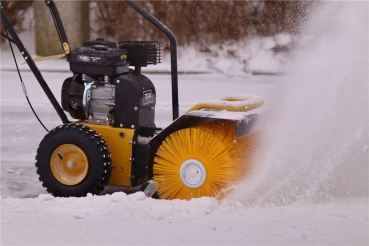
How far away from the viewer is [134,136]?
4.99 metres

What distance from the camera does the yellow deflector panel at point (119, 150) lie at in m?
5.01

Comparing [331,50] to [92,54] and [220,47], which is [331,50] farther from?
[220,47]

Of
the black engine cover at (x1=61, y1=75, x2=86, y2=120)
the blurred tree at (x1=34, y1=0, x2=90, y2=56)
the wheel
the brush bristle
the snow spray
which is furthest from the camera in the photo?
the blurred tree at (x1=34, y1=0, x2=90, y2=56)

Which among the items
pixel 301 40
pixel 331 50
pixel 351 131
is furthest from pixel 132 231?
pixel 301 40

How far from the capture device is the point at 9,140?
7301mm

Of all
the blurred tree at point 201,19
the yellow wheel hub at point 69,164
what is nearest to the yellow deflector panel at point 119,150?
the yellow wheel hub at point 69,164

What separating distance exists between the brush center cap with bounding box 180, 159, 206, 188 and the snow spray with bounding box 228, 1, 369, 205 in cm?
26

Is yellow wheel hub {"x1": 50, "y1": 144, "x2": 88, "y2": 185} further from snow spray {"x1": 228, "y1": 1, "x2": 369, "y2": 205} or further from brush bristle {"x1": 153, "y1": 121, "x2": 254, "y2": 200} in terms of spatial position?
snow spray {"x1": 228, "y1": 1, "x2": 369, "y2": 205}

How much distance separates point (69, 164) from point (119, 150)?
0.37m

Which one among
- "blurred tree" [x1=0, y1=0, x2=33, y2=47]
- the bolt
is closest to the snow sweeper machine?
the bolt

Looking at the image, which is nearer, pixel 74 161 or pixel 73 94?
pixel 74 161

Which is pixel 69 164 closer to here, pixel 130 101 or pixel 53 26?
pixel 130 101

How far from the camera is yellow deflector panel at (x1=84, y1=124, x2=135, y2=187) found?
16.4 ft

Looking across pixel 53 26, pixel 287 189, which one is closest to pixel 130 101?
pixel 287 189
